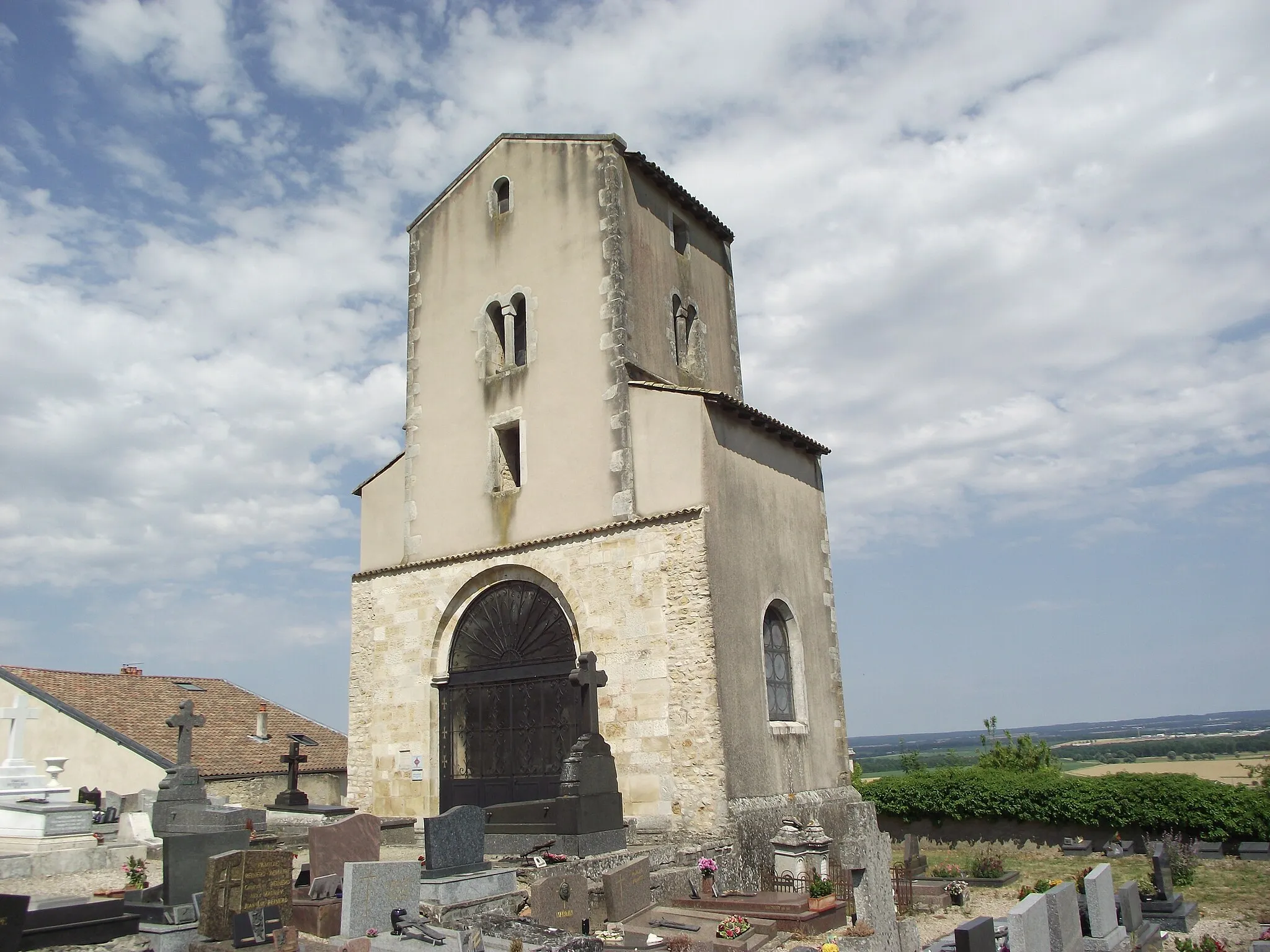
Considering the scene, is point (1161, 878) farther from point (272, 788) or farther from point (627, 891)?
point (272, 788)

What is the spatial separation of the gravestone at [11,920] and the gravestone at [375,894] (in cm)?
250

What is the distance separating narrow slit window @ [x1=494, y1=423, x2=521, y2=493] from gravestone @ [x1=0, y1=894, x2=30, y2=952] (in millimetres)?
8757

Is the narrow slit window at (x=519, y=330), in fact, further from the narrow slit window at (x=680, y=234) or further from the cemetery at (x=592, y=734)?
the narrow slit window at (x=680, y=234)

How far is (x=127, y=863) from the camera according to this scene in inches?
484

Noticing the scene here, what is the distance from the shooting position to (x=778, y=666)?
46.8 ft

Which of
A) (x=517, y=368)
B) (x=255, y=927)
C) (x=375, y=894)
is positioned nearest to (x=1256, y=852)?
(x=517, y=368)

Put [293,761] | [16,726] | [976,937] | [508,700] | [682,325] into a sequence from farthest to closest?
[293,761] → [682,325] → [508,700] → [16,726] → [976,937]

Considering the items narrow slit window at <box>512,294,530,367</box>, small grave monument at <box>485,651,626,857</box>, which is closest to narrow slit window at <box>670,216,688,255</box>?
narrow slit window at <box>512,294,530,367</box>

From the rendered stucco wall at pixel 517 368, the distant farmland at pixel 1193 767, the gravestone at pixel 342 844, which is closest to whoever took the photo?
the gravestone at pixel 342 844

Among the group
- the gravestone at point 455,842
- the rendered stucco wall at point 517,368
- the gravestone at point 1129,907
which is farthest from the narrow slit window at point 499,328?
the gravestone at point 1129,907

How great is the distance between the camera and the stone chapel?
12.9 metres

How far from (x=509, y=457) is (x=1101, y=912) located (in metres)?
10.2

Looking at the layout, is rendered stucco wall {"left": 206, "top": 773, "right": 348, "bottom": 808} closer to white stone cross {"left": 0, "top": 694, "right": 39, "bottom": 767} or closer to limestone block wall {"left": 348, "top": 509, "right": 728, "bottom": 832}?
limestone block wall {"left": 348, "top": 509, "right": 728, "bottom": 832}

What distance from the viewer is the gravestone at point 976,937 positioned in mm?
7926
